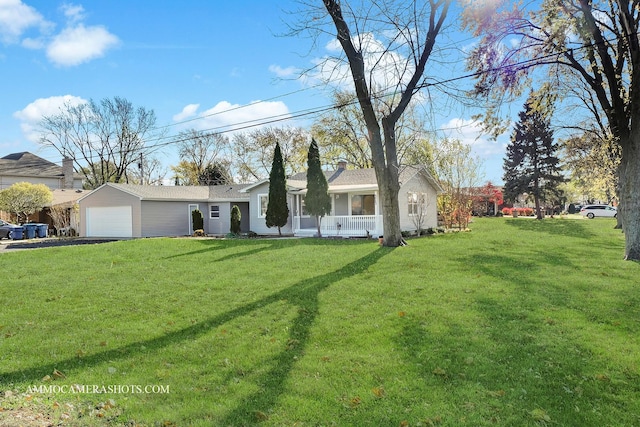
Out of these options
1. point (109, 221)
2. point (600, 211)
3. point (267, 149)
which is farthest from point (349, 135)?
point (600, 211)

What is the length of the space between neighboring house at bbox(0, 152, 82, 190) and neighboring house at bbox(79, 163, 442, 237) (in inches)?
787

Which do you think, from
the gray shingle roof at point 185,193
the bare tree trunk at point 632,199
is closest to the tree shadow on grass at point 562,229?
the bare tree trunk at point 632,199

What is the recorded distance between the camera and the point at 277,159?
2214 centimetres

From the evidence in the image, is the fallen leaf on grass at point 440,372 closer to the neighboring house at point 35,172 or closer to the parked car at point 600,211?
the neighboring house at point 35,172

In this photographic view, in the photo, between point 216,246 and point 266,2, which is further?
point 216,246

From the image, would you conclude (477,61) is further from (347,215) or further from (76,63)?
(76,63)

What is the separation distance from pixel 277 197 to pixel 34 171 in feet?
122

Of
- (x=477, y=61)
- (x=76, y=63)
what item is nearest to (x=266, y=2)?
(x=477, y=61)

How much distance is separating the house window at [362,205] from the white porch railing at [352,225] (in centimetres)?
220

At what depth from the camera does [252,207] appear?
25.5 meters

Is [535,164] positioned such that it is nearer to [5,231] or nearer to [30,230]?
[30,230]

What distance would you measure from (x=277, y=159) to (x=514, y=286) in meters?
15.6

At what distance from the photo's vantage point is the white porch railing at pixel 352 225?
68.5ft

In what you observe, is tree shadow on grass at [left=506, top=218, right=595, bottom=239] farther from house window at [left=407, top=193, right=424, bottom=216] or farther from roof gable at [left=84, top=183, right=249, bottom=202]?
roof gable at [left=84, top=183, right=249, bottom=202]
